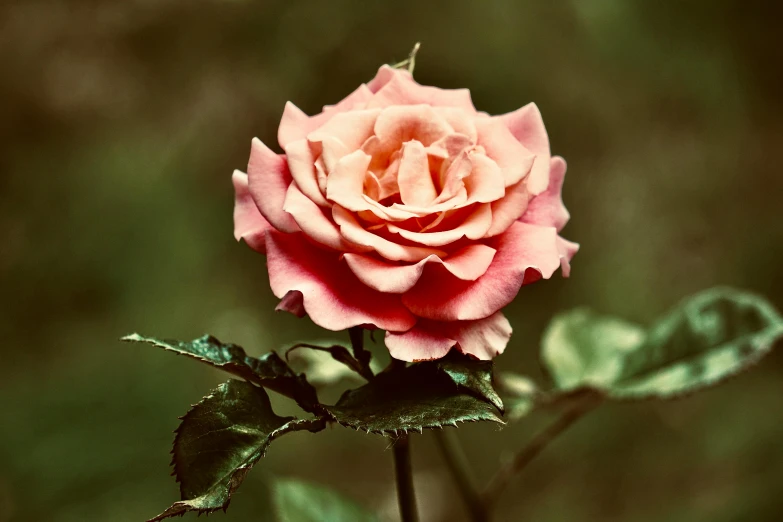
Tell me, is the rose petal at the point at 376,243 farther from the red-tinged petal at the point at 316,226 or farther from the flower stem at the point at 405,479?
the flower stem at the point at 405,479

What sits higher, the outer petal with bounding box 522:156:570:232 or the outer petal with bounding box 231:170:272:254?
the outer petal with bounding box 231:170:272:254

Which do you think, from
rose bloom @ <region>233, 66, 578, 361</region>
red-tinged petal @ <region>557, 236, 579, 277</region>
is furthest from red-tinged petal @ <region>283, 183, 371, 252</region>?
red-tinged petal @ <region>557, 236, 579, 277</region>

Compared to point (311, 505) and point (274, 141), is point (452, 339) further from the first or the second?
point (274, 141)

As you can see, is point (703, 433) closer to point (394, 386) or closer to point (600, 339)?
point (600, 339)

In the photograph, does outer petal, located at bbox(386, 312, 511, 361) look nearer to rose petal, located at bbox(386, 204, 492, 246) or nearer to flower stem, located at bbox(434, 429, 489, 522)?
rose petal, located at bbox(386, 204, 492, 246)

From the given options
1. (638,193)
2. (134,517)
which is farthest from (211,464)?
(638,193)
